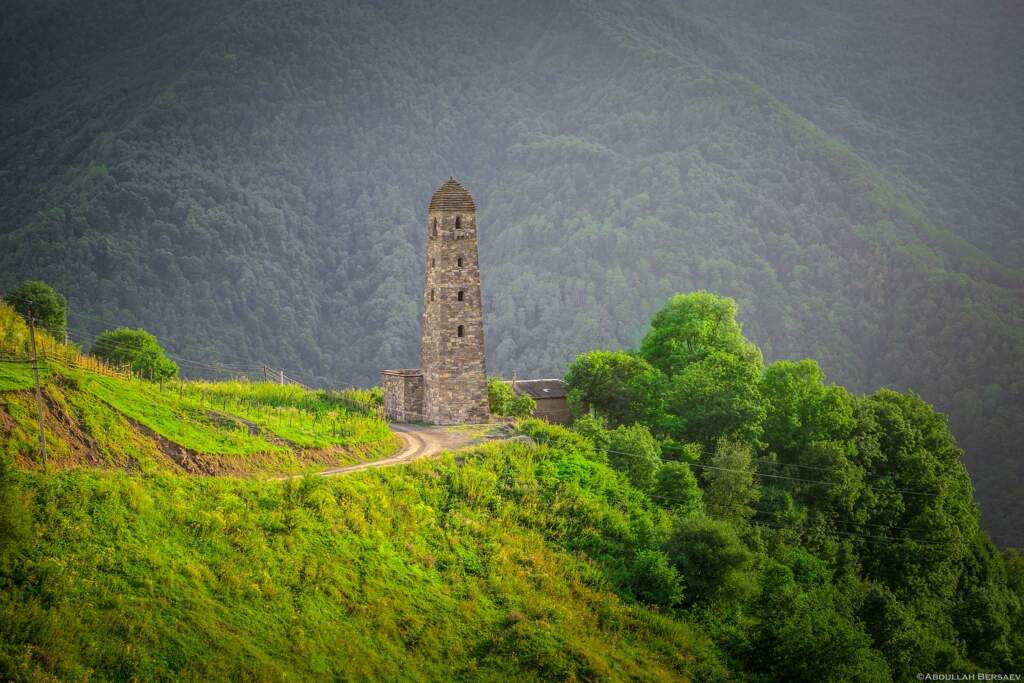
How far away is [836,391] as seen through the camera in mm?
57156

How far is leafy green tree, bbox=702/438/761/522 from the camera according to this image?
48406 mm

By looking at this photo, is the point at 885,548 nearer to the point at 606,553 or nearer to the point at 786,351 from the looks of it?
the point at 606,553

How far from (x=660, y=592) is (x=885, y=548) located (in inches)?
830

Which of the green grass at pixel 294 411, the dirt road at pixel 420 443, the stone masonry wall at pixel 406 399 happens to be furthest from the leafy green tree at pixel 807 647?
the stone masonry wall at pixel 406 399

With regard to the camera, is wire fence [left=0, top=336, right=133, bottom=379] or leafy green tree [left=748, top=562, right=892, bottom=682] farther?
leafy green tree [left=748, top=562, right=892, bottom=682]

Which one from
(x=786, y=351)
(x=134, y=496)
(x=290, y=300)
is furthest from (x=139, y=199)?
(x=134, y=496)

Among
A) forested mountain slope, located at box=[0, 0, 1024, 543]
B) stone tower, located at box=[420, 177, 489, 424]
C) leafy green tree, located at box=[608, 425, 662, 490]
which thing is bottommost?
leafy green tree, located at box=[608, 425, 662, 490]

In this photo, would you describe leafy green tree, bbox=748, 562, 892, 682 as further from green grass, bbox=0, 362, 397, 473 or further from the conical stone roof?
the conical stone roof

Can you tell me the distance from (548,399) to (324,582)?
3255 cm

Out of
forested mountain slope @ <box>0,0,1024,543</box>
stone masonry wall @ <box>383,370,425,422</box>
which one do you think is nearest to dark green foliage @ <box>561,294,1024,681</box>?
stone masonry wall @ <box>383,370,425,422</box>

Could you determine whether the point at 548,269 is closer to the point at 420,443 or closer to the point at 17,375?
the point at 420,443

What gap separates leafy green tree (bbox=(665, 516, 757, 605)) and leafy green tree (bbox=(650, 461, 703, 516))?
16.9ft

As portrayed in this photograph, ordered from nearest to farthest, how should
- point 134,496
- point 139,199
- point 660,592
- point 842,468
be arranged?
point 134,496 < point 660,592 < point 842,468 < point 139,199

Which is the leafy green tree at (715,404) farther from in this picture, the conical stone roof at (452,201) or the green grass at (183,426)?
the green grass at (183,426)
